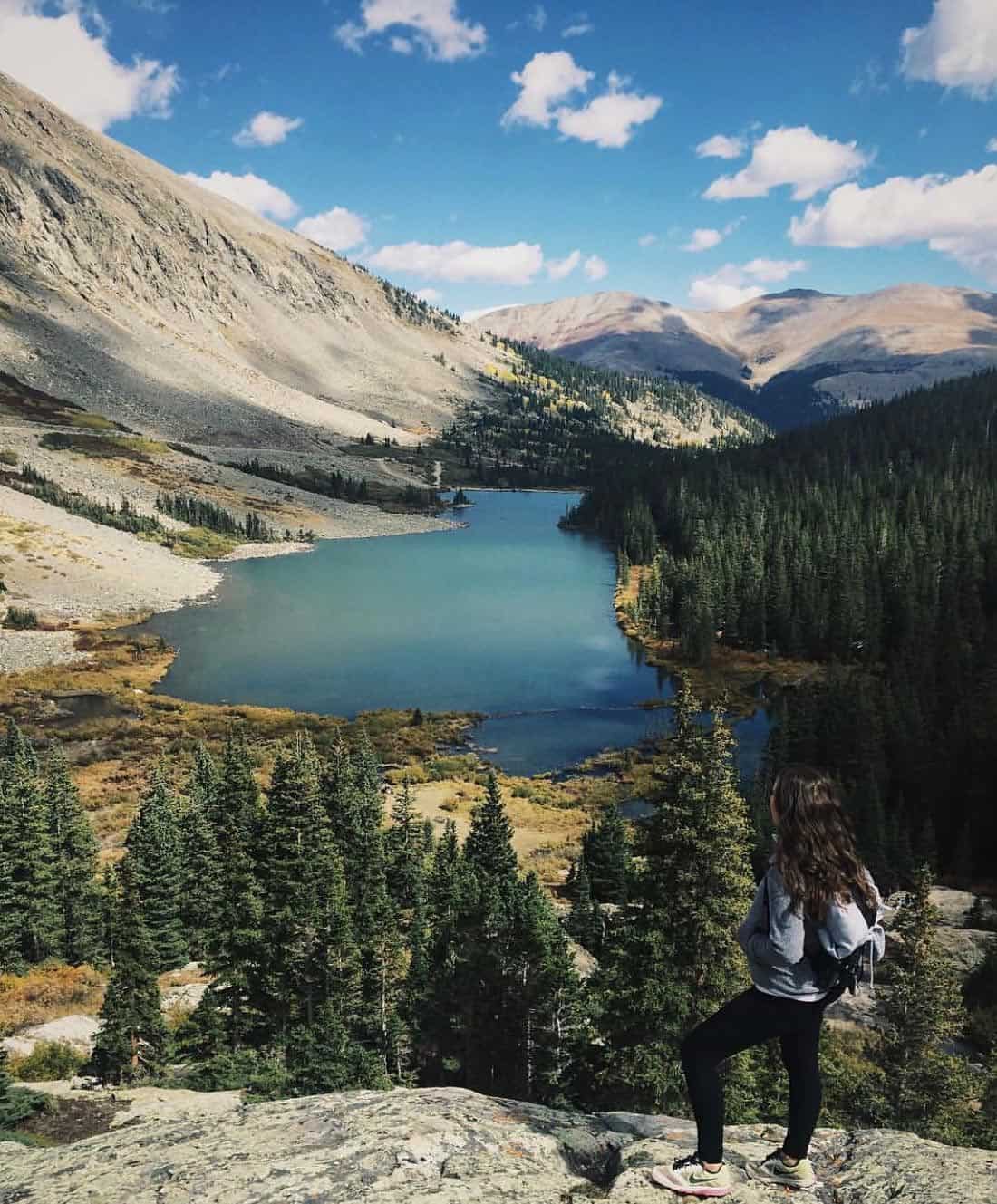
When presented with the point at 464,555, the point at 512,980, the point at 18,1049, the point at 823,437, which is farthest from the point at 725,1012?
the point at 823,437

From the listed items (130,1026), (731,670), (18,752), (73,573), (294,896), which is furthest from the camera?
(73,573)

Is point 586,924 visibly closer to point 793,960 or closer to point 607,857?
point 607,857

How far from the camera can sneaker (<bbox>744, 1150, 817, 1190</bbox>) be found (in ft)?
20.0

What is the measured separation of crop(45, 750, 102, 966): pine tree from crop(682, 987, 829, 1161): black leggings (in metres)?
33.9

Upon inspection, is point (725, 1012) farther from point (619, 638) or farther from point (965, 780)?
point (619, 638)

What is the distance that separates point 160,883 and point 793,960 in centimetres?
3319

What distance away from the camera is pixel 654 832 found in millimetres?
17547

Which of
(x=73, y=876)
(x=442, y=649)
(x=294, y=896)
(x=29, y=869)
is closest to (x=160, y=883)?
(x=73, y=876)

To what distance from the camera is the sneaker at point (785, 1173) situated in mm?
6109

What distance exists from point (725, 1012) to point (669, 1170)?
4.37ft

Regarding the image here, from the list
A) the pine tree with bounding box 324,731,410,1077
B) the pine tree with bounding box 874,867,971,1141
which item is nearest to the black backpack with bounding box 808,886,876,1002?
the pine tree with bounding box 874,867,971,1141

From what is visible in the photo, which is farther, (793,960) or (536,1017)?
(536,1017)

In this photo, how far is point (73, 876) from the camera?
3319 cm

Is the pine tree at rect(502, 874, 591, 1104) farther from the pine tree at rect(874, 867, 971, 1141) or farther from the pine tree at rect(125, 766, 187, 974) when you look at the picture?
the pine tree at rect(125, 766, 187, 974)
